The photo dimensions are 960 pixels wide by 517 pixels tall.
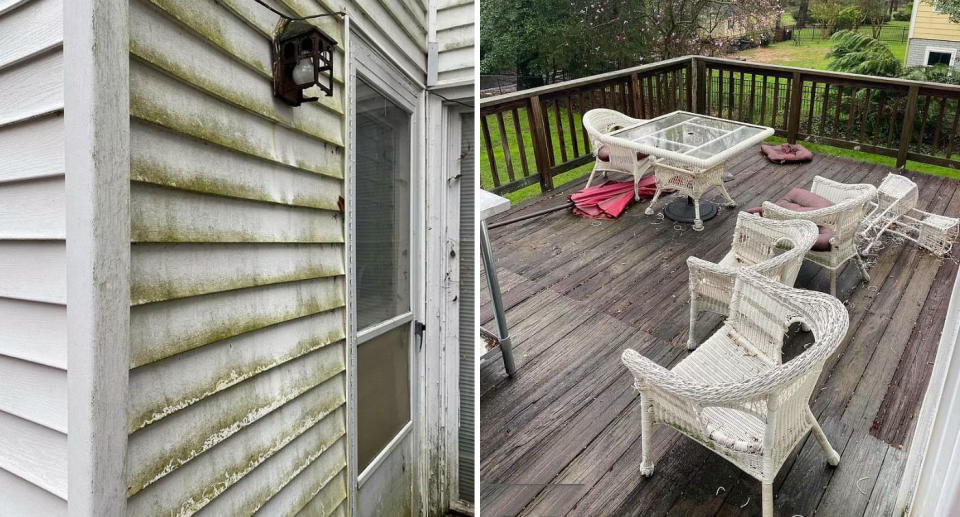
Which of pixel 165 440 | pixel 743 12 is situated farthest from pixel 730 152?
pixel 165 440

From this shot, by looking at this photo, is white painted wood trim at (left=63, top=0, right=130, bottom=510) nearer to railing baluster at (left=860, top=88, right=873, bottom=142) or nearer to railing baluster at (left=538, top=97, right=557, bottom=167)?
railing baluster at (left=538, top=97, right=557, bottom=167)

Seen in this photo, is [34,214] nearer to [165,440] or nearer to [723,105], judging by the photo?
[165,440]

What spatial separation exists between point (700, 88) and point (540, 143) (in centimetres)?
142

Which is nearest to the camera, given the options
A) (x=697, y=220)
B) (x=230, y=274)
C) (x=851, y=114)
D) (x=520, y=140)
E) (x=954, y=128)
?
(x=230, y=274)

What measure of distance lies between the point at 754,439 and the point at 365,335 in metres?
1.08

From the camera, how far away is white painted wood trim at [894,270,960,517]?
3.14 feet

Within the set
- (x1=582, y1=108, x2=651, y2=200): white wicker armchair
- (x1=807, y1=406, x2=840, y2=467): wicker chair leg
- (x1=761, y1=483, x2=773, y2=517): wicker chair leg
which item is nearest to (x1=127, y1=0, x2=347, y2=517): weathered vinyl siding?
→ (x1=761, y1=483, x2=773, y2=517): wicker chair leg

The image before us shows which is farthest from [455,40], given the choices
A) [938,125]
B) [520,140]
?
[938,125]

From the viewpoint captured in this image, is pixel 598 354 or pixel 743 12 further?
pixel 743 12

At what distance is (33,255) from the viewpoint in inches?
31.6

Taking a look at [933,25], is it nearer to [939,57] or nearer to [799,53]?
[939,57]

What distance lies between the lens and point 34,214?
779 millimetres

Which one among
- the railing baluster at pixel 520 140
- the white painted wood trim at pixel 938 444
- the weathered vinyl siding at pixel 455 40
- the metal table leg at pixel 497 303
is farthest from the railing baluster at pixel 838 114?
the weathered vinyl siding at pixel 455 40

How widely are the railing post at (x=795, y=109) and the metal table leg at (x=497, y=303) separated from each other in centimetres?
234
